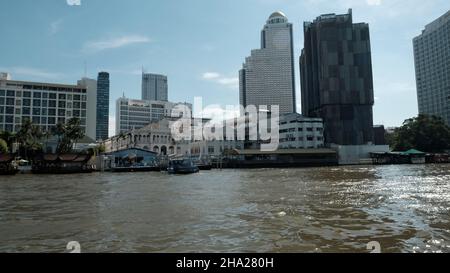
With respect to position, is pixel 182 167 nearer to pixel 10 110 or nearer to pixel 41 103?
pixel 41 103

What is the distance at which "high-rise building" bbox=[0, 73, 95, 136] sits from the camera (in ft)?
382

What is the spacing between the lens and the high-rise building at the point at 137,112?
594ft

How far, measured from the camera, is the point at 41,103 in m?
122

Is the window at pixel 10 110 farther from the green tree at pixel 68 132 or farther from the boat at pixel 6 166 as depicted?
the boat at pixel 6 166

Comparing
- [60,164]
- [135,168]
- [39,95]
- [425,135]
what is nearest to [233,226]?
[135,168]

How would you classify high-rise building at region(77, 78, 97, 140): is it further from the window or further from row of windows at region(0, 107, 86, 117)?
the window

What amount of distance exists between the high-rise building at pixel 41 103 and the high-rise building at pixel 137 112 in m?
51.3

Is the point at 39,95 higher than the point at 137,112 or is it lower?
lower

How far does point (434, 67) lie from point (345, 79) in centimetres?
7864

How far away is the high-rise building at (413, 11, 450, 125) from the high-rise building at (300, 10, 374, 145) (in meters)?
60.8

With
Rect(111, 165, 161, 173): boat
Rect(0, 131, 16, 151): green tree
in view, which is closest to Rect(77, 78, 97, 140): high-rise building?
Rect(0, 131, 16, 151): green tree

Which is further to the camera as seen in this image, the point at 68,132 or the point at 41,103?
the point at 41,103

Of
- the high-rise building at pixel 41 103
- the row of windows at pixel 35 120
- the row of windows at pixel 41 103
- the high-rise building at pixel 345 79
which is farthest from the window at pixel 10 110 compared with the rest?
the high-rise building at pixel 345 79
